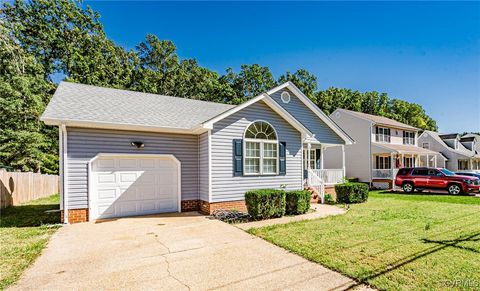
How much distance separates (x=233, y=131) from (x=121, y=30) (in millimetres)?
22785

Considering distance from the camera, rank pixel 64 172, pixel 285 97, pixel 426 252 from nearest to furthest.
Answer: pixel 426 252 < pixel 64 172 < pixel 285 97

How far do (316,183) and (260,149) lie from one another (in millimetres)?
4826

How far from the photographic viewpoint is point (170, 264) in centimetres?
489

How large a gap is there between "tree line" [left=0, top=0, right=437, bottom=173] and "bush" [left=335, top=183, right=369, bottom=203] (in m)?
12.7

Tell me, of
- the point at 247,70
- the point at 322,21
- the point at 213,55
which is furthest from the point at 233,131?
the point at 247,70

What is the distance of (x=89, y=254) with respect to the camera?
216 inches

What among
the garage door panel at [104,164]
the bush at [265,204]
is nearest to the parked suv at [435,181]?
the bush at [265,204]

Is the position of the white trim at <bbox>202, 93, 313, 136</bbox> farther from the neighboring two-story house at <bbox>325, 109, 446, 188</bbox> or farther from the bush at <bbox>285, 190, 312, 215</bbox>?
the neighboring two-story house at <bbox>325, 109, 446, 188</bbox>

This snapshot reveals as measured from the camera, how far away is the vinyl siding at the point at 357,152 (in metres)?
23.5

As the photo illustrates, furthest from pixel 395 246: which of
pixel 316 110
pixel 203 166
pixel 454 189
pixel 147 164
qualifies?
pixel 454 189

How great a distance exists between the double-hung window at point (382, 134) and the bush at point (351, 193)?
13.7 m

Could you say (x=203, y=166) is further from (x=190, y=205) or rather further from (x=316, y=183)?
(x=316, y=183)

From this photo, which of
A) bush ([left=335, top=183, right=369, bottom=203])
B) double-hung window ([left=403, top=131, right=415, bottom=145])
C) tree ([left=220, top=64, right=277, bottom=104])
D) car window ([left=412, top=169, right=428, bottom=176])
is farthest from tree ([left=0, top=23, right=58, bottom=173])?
double-hung window ([left=403, top=131, right=415, bottom=145])

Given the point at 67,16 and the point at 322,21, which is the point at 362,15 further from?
the point at 67,16
